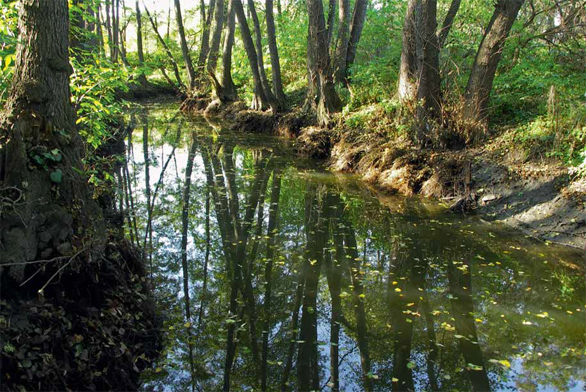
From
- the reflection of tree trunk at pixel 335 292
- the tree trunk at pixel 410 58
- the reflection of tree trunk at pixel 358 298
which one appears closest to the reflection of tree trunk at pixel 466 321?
the reflection of tree trunk at pixel 358 298

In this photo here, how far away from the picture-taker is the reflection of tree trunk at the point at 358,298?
4503mm

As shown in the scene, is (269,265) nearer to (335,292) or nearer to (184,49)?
(335,292)

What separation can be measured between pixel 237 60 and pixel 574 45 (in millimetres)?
16562

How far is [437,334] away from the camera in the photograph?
4957mm

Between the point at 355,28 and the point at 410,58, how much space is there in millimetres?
5901

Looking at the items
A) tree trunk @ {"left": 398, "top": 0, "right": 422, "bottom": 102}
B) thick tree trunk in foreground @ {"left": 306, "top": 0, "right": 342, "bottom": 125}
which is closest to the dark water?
tree trunk @ {"left": 398, "top": 0, "right": 422, "bottom": 102}

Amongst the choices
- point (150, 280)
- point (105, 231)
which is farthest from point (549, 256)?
point (105, 231)

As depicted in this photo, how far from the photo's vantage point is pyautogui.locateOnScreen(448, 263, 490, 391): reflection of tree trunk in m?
4.30

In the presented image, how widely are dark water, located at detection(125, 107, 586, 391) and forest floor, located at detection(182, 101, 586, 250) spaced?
Answer: 1.56 feet

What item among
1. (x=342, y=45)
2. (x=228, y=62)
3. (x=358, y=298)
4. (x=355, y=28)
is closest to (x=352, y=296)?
(x=358, y=298)

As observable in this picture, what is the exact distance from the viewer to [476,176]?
9.38m

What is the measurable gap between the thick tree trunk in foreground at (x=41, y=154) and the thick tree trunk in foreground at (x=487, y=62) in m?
8.51

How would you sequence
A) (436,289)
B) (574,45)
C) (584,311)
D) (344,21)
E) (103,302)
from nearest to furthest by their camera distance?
(103,302)
(584,311)
(436,289)
(574,45)
(344,21)

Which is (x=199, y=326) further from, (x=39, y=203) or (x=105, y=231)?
(x=39, y=203)
